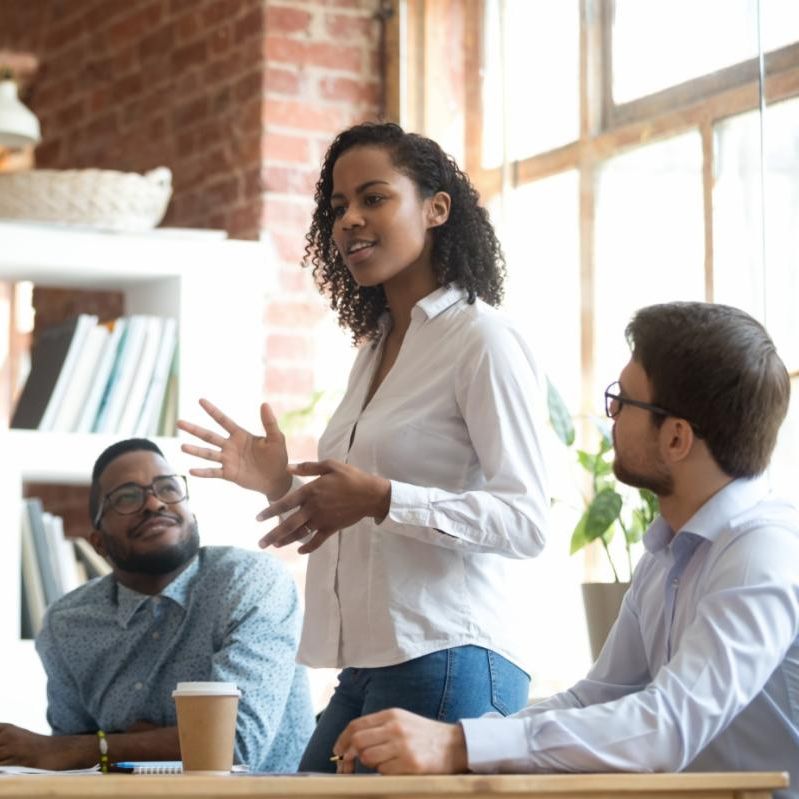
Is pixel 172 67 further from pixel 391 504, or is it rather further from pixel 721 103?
pixel 391 504

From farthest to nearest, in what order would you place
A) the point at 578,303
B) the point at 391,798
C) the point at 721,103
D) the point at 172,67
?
the point at 172,67, the point at 578,303, the point at 721,103, the point at 391,798

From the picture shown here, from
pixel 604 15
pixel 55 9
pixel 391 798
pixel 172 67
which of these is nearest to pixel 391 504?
pixel 391 798

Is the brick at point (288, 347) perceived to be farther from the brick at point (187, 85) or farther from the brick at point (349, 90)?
the brick at point (187, 85)

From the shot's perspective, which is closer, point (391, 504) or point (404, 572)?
point (391, 504)

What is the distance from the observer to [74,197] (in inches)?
145

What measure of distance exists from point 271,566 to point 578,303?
3.76ft

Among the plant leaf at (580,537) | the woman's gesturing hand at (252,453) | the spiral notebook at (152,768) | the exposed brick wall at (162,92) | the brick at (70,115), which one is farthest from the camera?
the brick at (70,115)

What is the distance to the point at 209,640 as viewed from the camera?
2.54 m

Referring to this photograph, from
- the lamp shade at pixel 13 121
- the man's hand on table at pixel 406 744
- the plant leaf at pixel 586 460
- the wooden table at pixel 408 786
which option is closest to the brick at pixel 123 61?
the lamp shade at pixel 13 121

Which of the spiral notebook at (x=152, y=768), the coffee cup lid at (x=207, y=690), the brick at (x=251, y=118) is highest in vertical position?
the brick at (x=251, y=118)

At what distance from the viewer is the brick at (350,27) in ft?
13.1

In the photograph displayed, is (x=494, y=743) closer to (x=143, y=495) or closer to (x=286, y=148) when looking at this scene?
(x=143, y=495)

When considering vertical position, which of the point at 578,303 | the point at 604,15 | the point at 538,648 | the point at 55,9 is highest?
the point at 55,9

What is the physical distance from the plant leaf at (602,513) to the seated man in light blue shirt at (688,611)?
1053mm
